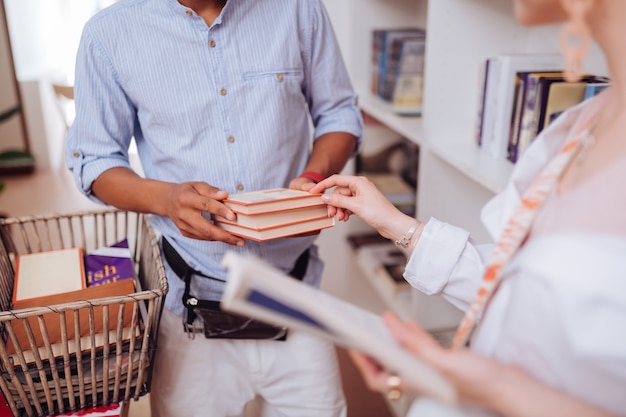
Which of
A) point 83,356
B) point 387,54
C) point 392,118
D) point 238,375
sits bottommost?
point 238,375

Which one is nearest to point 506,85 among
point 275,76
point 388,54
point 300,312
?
point 275,76

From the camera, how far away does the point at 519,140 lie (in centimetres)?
142

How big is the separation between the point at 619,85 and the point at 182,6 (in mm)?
815

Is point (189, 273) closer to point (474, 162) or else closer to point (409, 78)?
point (474, 162)

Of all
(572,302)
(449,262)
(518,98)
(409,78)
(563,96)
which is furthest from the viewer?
(409,78)

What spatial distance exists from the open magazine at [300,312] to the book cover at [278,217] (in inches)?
17.2

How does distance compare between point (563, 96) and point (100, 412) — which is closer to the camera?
point (100, 412)

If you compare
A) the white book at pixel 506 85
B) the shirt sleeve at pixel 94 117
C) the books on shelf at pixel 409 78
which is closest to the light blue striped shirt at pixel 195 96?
the shirt sleeve at pixel 94 117

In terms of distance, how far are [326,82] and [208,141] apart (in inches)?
13.0

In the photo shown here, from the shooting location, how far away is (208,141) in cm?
120

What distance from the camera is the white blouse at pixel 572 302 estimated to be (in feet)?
1.93

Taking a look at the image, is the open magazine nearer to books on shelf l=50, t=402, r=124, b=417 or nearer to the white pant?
books on shelf l=50, t=402, r=124, b=417

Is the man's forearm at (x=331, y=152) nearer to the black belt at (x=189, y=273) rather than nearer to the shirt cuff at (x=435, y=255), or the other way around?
the black belt at (x=189, y=273)

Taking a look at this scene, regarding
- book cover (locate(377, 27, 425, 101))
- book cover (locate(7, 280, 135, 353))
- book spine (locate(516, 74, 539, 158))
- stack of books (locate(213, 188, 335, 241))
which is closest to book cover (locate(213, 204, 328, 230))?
stack of books (locate(213, 188, 335, 241))
